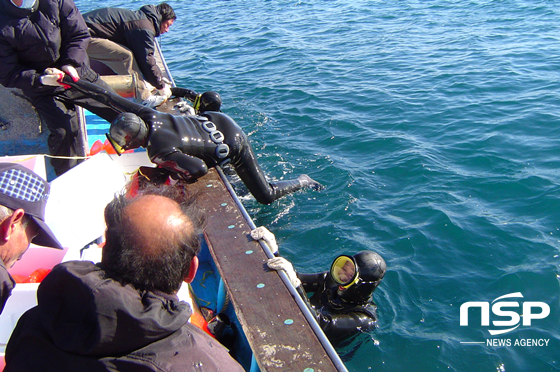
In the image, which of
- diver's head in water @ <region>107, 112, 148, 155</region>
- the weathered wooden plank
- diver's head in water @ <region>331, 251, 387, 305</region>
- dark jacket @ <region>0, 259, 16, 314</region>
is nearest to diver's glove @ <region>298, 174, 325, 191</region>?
the weathered wooden plank

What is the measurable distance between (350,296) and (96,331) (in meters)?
2.99

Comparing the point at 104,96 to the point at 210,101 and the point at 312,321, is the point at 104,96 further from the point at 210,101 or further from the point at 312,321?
the point at 312,321

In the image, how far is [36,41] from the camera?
448 centimetres

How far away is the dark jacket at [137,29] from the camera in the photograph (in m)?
6.62

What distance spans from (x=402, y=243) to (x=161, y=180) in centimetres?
281

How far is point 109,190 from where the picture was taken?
3.99m

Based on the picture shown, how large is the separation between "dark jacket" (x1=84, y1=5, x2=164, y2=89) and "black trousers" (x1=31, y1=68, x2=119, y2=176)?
1.70 metres

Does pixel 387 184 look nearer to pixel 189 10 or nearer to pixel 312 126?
pixel 312 126

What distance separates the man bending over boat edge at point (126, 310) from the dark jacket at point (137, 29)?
18.4ft

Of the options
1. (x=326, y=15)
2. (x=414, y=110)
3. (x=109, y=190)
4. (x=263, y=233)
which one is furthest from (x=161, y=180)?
(x=326, y=15)

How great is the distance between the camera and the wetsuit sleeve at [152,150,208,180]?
4316 mm

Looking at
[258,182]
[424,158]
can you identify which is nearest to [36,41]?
[258,182]

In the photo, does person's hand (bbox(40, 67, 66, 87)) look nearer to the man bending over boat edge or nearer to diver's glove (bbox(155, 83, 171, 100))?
diver's glove (bbox(155, 83, 171, 100))

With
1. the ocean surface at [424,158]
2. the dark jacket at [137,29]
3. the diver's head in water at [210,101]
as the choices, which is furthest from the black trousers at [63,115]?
the ocean surface at [424,158]
